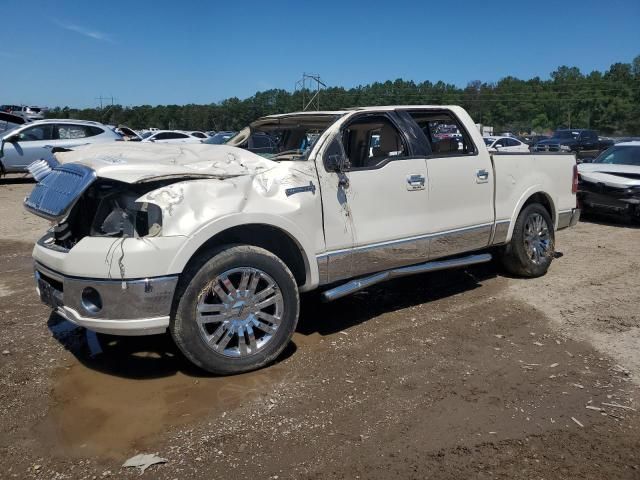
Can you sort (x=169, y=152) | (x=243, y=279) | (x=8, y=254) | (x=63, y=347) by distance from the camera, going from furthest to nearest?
(x=8, y=254) < (x=63, y=347) < (x=169, y=152) < (x=243, y=279)

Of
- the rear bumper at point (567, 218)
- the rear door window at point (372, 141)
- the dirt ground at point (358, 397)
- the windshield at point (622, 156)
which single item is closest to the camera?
the dirt ground at point (358, 397)

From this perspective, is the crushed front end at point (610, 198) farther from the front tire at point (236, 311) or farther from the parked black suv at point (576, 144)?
the parked black suv at point (576, 144)

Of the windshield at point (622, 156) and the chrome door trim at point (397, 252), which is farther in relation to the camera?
the windshield at point (622, 156)

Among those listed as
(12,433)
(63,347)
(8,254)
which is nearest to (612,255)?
Answer: (63,347)

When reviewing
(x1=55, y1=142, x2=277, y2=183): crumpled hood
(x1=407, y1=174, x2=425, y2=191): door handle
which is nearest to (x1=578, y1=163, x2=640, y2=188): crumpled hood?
(x1=407, y1=174, x2=425, y2=191): door handle

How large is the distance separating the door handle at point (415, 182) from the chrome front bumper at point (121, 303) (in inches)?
90.1

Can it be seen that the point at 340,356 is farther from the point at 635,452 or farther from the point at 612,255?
the point at 612,255

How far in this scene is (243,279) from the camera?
3.91 m

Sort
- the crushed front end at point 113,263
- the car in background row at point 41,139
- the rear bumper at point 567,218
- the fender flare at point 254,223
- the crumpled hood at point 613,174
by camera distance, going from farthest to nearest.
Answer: the car in background row at point 41,139, the crumpled hood at point 613,174, the rear bumper at point 567,218, the fender flare at point 254,223, the crushed front end at point 113,263

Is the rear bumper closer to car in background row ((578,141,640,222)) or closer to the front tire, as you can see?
car in background row ((578,141,640,222))

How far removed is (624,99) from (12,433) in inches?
3779

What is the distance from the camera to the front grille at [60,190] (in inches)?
144

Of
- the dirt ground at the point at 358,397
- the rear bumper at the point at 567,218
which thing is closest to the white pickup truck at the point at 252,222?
the dirt ground at the point at 358,397

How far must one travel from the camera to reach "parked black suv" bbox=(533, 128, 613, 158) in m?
27.5
